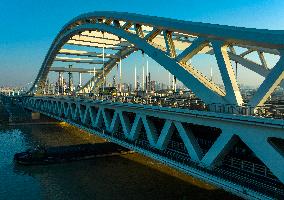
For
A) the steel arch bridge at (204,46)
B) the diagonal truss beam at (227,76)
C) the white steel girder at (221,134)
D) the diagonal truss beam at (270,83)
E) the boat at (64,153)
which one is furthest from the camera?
the boat at (64,153)

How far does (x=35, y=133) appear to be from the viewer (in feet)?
212

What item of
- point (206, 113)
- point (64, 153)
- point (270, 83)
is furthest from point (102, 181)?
point (270, 83)

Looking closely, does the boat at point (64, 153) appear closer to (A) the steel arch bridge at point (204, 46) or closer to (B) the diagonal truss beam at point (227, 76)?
(A) the steel arch bridge at point (204, 46)

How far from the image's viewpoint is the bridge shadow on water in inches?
1046

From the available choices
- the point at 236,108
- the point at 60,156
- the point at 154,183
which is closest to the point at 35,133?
the point at 60,156

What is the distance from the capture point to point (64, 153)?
38938mm

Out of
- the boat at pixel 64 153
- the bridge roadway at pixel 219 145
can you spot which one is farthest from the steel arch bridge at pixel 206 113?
the boat at pixel 64 153

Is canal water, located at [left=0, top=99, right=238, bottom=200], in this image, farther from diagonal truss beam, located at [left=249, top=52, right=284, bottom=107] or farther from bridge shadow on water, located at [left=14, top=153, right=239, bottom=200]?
diagonal truss beam, located at [left=249, top=52, right=284, bottom=107]

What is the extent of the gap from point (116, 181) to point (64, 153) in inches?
428

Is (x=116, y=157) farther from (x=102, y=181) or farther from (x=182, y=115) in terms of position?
(x=182, y=115)

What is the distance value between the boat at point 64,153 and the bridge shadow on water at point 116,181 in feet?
3.11

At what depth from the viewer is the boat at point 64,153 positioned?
3725cm

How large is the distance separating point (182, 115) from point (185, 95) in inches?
775

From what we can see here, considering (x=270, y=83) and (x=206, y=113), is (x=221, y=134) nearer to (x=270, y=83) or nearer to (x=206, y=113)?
(x=206, y=113)
